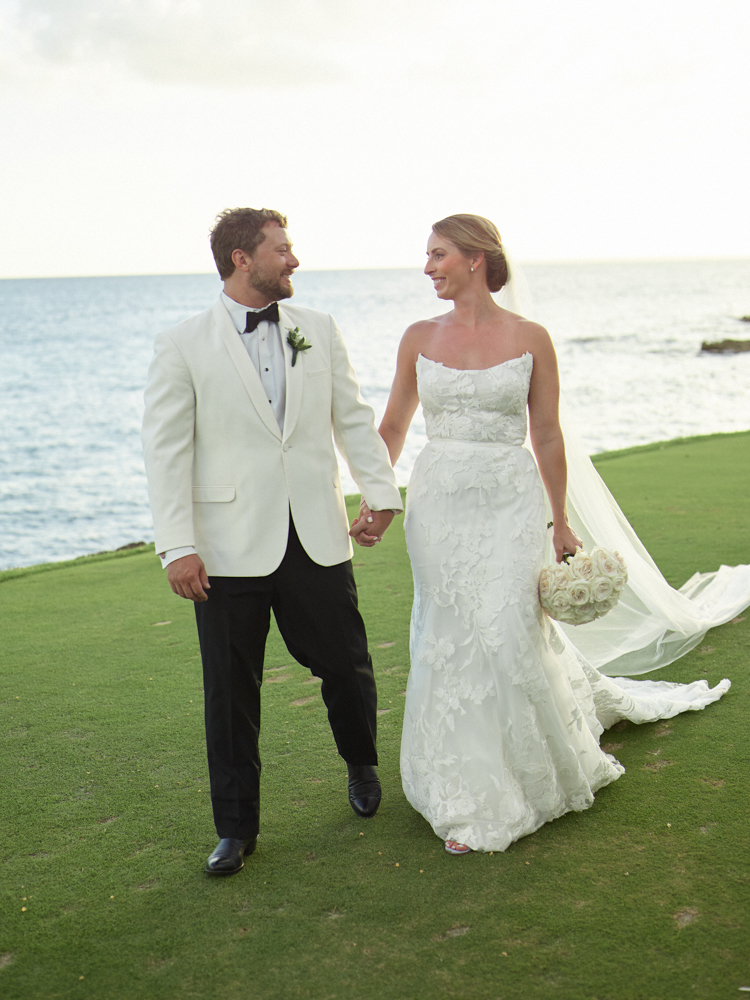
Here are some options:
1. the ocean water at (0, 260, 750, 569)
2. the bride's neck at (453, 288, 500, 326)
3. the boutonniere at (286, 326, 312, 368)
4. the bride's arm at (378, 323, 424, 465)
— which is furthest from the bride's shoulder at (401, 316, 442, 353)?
the ocean water at (0, 260, 750, 569)

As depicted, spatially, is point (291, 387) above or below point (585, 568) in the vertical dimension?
above

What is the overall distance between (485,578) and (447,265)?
3.60 ft

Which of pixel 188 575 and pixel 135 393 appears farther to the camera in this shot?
pixel 135 393

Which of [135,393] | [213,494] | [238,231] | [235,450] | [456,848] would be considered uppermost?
[238,231]

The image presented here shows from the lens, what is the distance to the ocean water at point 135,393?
626 inches

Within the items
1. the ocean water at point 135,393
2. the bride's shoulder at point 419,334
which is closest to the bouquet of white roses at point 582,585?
the bride's shoulder at point 419,334

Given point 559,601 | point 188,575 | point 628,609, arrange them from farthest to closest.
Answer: point 628,609 → point 559,601 → point 188,575

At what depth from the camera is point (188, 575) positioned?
108 inches

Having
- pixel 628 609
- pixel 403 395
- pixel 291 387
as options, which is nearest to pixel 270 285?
pixel 291 387

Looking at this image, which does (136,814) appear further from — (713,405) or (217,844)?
(713,405)

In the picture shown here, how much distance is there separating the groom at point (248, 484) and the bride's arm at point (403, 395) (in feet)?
1.13

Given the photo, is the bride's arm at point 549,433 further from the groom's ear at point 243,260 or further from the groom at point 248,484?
the groom's ear at point 243,260

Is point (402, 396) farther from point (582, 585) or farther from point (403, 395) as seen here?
point (582, 585)

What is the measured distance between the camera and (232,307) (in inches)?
114
